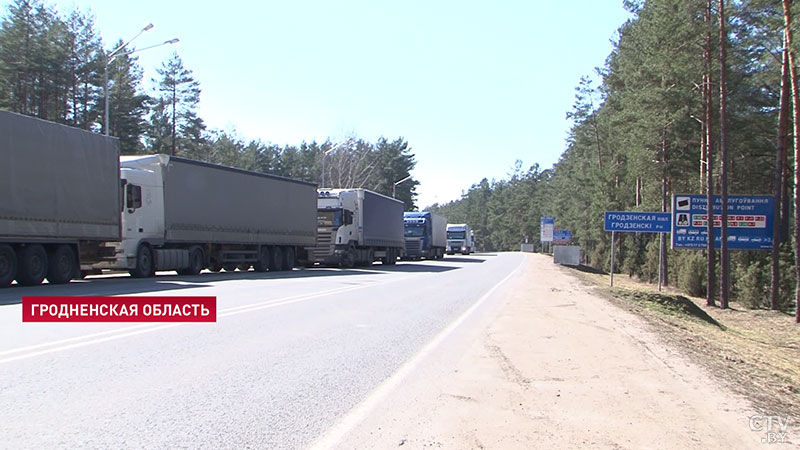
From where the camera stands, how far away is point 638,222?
25547 mm

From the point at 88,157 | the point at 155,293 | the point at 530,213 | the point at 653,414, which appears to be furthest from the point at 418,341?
the point at 530,213

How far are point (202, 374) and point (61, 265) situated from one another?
1292 centimetres

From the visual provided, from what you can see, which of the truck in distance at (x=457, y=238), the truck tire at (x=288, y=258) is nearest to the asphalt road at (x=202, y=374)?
the truck tire at (x=288, y=258)

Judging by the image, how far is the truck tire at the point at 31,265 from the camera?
16.7 m

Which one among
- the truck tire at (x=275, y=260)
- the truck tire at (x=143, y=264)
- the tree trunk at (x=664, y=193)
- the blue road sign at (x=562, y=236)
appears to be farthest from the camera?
the blue road sign at (x=562, y=236)

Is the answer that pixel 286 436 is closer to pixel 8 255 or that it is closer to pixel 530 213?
pixel 8 255

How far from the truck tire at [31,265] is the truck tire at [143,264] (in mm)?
3855

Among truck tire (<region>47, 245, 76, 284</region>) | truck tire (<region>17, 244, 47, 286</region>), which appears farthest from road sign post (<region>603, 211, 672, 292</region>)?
truck tire (<region>17, 244, 47, 286</region>)

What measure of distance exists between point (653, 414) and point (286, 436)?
3.43 metres

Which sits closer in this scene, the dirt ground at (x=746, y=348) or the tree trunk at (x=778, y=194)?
the dirt ground at (x=746, y=348)

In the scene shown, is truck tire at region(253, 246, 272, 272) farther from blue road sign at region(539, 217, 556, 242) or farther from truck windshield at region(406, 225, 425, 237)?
blue road sign at region(539, 217, 556, 242)
